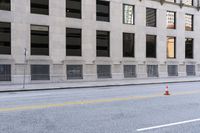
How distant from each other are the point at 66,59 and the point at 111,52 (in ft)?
18.9

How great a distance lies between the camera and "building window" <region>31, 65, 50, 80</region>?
27500 millimetres

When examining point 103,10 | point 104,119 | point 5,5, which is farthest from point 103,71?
point 104,119

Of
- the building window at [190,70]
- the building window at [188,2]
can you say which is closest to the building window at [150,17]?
the building window at [188,2]

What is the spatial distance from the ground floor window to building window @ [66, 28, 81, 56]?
9.47ft

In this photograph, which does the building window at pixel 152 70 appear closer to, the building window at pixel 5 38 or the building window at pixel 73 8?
the building window at pixel 73 8

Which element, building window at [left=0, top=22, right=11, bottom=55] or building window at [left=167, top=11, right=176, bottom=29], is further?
building window at [left=167, top=11, right=176, bottom=29]

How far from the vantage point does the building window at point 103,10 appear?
32.1 meters

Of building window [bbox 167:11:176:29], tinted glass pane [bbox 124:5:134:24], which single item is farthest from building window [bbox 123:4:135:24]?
building window [bbox 167:11:176:29]

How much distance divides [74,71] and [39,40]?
15.9 feet

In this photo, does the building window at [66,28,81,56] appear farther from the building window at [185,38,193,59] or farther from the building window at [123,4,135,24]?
the building window at [185,38,193,59]

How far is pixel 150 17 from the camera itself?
3653 cm

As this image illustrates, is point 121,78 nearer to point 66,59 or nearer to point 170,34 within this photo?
point 66,59

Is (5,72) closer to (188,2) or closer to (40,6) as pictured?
(40,6)

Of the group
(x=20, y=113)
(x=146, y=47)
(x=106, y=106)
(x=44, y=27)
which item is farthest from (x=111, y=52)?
(x=20, y=113)
